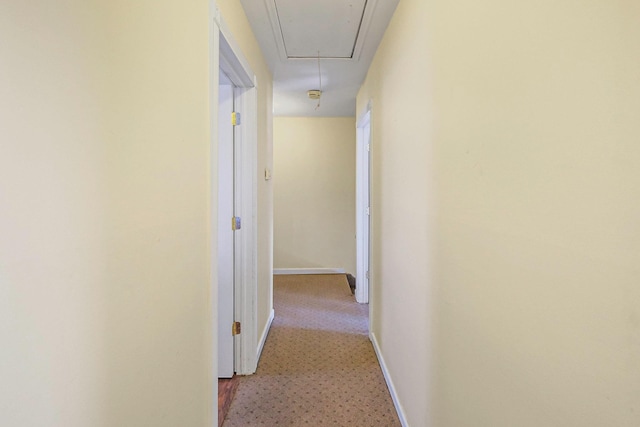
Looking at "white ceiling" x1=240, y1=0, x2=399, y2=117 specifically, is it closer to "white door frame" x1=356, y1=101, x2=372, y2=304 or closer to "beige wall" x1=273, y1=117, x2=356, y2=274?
"white door frame" x1=356, y1=101, x2=372, y2=304

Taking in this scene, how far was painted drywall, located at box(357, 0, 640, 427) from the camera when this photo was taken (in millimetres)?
543

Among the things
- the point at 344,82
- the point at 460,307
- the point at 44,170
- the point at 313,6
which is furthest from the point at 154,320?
the point at 344,82

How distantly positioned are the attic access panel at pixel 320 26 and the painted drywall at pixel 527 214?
0.64m

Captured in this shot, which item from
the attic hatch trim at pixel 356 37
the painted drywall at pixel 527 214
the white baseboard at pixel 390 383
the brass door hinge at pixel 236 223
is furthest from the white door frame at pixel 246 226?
the painted drywall at pixel 527 214

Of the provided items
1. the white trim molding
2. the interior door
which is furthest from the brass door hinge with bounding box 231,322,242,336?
the white trim molding

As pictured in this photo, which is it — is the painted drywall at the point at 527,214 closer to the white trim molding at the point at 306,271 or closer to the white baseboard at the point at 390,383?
the white baseboard at the point at 390,383

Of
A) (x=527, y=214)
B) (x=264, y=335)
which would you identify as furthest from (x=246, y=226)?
(x=527, y=214)

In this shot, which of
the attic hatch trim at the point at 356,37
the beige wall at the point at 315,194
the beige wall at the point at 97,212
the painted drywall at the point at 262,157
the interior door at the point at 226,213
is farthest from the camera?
the beige wall at the point at 315,194

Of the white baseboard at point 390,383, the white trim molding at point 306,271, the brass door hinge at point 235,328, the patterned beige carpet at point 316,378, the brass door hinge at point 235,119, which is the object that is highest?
the brass door hinge at point 235,119

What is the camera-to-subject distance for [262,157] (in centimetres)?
260

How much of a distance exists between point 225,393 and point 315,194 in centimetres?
331

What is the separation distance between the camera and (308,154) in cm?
494

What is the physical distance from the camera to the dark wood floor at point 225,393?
186cm

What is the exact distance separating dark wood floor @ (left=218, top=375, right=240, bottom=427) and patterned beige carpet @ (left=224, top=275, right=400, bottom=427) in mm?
33
